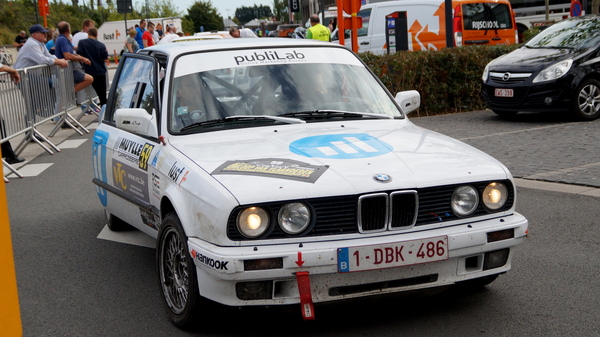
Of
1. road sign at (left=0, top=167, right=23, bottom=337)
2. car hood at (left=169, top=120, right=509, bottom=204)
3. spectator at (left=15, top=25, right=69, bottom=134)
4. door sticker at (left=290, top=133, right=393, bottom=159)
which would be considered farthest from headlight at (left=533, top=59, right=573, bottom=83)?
road sign at (left=0, top=167, right=23, bottom=337)

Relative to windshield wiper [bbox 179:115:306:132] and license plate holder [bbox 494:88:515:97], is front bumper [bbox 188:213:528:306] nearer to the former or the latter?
windshield wiper [bbox 179:115:306:132]

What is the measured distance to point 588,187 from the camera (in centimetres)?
768

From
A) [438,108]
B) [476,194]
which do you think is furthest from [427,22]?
[476,194]

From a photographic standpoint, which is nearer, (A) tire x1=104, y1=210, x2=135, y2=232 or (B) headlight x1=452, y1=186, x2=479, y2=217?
(B) headlight x1=452, y1=186, x2=479, y2=217

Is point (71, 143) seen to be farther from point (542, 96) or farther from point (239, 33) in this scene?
point (239, 33)

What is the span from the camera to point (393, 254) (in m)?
3.87

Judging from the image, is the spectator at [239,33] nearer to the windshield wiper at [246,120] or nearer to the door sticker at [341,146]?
the windshield wiper at [246,120]

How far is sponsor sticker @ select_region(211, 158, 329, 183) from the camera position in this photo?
3998 mm

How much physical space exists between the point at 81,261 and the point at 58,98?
892cm

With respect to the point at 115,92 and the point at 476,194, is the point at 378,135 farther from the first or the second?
the point at 115,92

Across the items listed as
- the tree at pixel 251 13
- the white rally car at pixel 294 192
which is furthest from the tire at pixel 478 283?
the tree at pixel 251 13

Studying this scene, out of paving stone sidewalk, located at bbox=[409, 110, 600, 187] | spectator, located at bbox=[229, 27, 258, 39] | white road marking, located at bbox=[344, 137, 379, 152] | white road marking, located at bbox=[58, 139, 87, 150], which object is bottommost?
paving stone sidewalk, located at bbox=[409, 110, 600, 187]

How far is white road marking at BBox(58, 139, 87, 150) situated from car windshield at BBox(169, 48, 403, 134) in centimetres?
828

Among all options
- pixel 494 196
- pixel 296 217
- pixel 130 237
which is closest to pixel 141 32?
pixel 130 237
